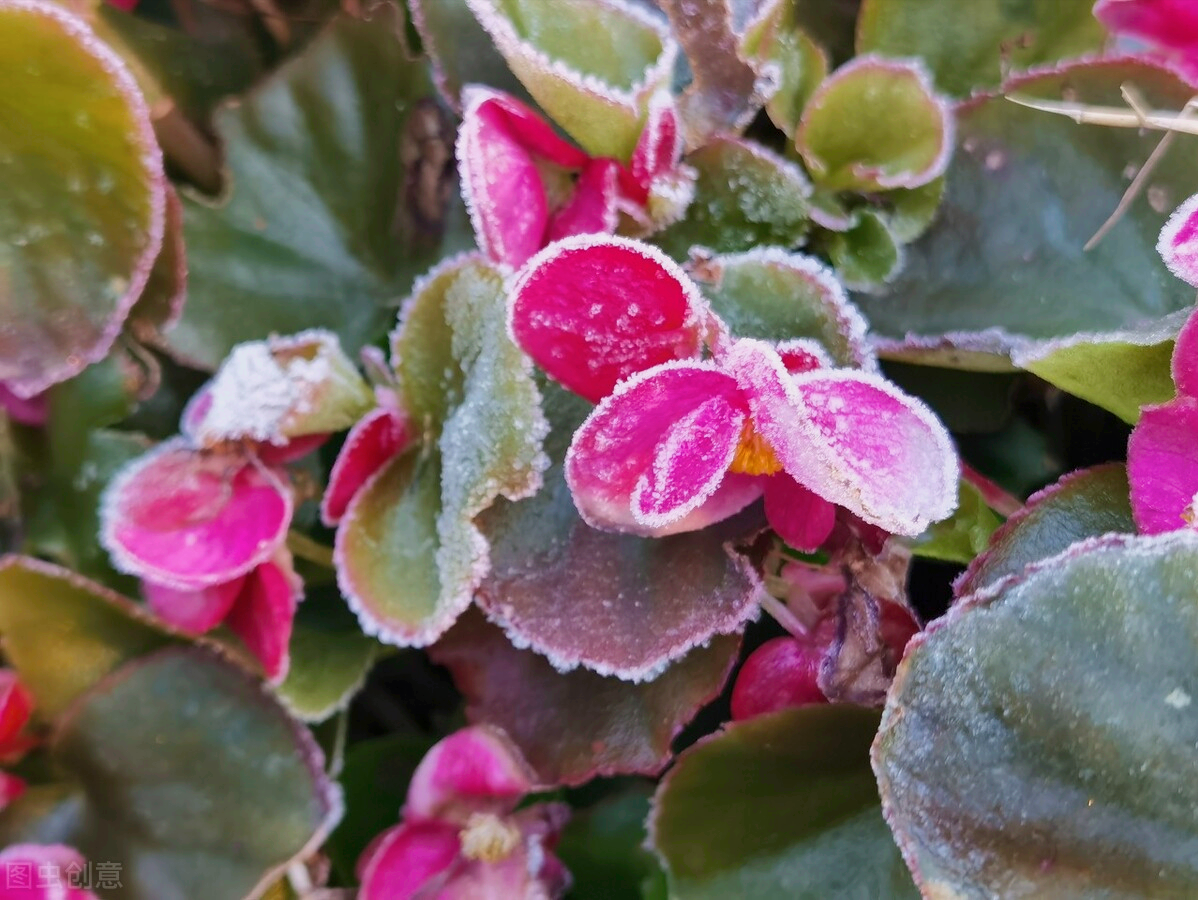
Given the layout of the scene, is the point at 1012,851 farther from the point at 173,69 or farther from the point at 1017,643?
the point at 173,69

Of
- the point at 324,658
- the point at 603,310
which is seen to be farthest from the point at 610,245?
the point at 324,658

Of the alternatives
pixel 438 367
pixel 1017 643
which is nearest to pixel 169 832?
pixel 438 367

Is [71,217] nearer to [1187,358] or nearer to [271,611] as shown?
[271,611]

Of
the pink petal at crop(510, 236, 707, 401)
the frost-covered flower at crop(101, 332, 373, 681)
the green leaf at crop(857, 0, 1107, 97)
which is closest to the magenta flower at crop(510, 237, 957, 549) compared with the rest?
the pink petal at crop(510, 236, 707, 401)

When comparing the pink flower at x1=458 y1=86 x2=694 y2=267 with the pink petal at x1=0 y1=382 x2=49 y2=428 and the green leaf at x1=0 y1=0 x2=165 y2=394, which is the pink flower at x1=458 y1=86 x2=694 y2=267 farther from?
the pink petal at x1=0 y1=382 x2=49 y2=428

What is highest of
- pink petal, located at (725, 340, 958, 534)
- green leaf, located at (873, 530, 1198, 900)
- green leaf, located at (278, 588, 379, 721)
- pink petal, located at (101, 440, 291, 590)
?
pink petal, located at (725, 340, 958, 534)

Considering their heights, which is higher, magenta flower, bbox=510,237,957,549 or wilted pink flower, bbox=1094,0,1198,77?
wilted pink flower, bbox=1094,0,1198,77
